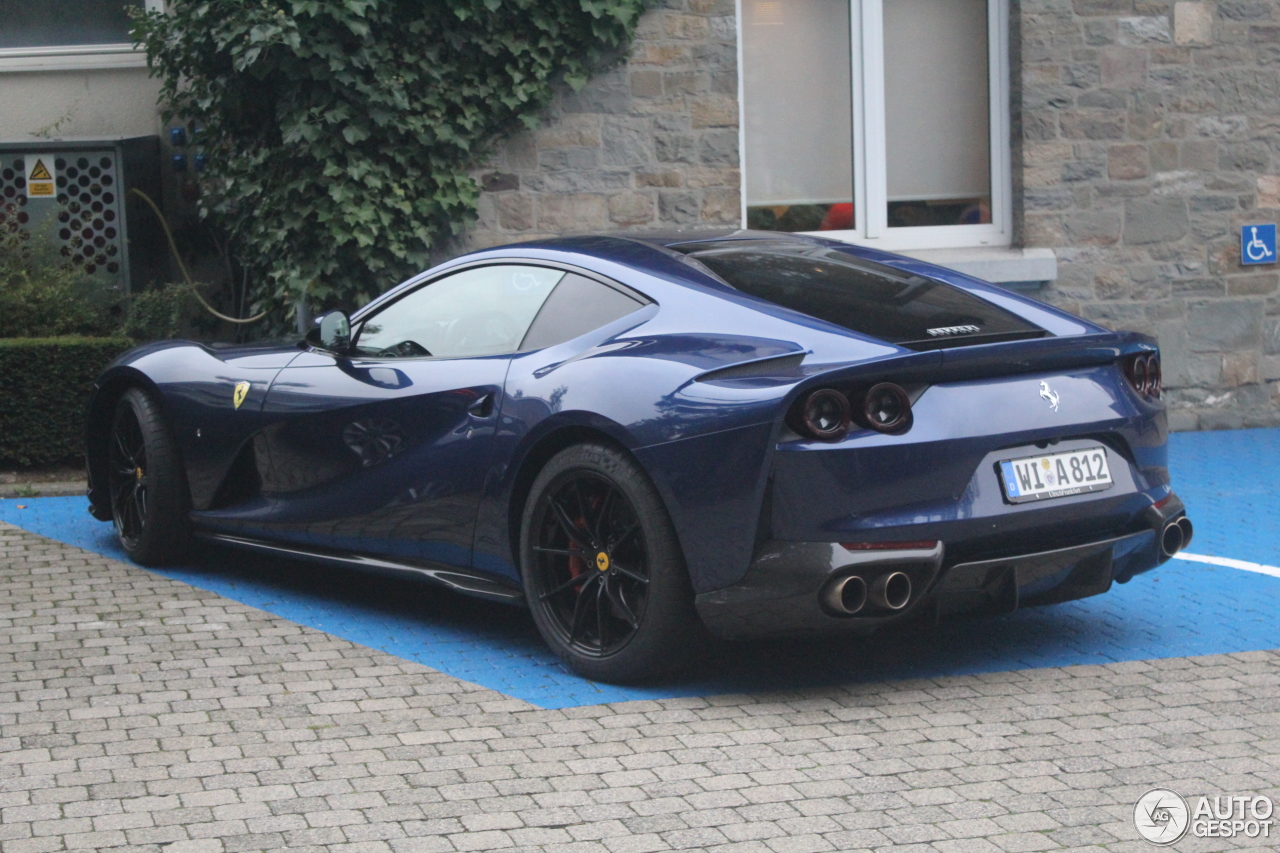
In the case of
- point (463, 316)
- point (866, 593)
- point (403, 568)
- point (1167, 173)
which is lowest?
point (403, 568)

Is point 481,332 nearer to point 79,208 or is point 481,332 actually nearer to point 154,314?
point 154,314

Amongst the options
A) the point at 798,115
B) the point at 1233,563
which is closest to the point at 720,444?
the point at 1233,563

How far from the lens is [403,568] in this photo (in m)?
5.39

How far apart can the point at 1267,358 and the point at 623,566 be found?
722 cm

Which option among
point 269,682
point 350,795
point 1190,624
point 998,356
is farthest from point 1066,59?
point 350,795

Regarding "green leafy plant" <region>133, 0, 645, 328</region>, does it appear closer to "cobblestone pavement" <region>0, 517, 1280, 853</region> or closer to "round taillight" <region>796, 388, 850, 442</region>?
"cobblestone pavement" <region>0, 517, 1280, 853</region>

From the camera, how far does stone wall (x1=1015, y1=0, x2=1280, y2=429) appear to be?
33.1 ft

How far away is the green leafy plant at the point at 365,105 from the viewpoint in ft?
30.3

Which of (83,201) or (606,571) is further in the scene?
(83,201)

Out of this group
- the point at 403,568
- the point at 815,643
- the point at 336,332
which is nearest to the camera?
the point at 815,643

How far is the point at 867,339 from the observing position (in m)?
4.34

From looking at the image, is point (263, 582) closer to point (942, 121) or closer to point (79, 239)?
point (79, 239)

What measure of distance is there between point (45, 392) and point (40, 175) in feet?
5.88

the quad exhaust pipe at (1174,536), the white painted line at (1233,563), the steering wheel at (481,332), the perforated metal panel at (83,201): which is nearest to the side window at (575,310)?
the steering wheel at (481,332)
